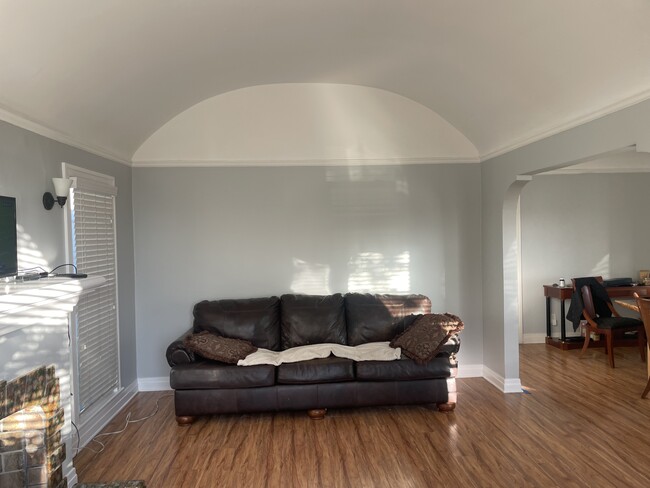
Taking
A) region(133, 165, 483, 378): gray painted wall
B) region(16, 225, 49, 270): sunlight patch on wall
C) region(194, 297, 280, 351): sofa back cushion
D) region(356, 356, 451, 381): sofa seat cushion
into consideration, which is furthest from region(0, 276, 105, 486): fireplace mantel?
region(356, 356, 451, 381): sofa seat cushion

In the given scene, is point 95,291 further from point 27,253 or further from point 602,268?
point 602,268

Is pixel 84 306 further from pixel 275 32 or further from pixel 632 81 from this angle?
pixel 632 81

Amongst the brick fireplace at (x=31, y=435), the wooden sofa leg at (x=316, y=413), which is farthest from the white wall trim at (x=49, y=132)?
the wooden sofa leg at (x=316, y=413)

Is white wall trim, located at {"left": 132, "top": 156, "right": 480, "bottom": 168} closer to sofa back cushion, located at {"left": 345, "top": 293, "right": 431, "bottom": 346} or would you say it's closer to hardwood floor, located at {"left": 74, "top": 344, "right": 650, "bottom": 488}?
sofa back cushion, located at {"left": 345, "top": 293, "right": 431, "bottom": 346}

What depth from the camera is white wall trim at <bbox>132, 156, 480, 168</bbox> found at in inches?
173

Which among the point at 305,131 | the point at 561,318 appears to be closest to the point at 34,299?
the point at 305,131

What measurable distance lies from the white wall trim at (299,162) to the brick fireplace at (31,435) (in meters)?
2.46

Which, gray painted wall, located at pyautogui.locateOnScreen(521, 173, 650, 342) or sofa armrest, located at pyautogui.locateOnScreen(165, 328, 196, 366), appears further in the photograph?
gray painted wall, located at pyautogui.locateOnScreen(521, 173, 650, 342)

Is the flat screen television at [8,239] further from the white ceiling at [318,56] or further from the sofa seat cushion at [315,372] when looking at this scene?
the sofa seat cushion at [315,372]

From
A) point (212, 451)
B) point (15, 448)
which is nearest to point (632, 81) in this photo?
point (212, 451)

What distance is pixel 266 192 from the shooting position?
14.7 ft

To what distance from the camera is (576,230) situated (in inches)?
235

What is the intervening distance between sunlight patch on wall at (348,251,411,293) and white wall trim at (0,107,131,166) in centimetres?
253

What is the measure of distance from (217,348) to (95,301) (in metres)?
1.06
